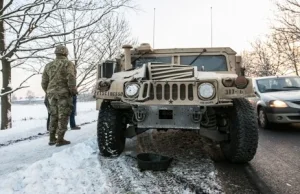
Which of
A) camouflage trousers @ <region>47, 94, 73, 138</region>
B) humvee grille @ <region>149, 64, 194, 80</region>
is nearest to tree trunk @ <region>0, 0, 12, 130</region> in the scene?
camouflage trousers @ <region>47, 94, 73, 138</region>

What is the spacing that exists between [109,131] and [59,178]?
121cm

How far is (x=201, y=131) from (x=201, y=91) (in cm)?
62

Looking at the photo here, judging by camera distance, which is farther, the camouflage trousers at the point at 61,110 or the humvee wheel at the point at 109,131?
the camouflage trousers at the point at 61,110

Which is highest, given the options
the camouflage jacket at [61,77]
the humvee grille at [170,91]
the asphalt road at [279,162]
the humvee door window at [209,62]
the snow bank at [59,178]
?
the humvee door window at [209,62]

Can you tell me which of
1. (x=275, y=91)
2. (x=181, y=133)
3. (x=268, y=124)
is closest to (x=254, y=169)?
(x=181, y=133)

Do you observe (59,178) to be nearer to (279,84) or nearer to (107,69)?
(107,69)

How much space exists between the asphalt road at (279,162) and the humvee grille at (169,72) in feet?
5.10

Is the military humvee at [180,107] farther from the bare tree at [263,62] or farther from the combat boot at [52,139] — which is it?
the bare tree at [263,62]

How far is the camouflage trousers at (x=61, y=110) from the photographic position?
19.3ft

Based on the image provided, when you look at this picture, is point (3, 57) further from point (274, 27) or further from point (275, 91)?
point (274, 27)

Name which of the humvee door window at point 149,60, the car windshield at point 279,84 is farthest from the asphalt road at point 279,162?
the humvee door window at point 149,60

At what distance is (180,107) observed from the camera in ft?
14.2

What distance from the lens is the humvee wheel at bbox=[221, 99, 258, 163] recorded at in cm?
450

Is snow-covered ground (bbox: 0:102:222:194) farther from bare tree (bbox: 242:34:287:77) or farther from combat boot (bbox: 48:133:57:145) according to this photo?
bare tree (bbox: 242:34:287:77)
